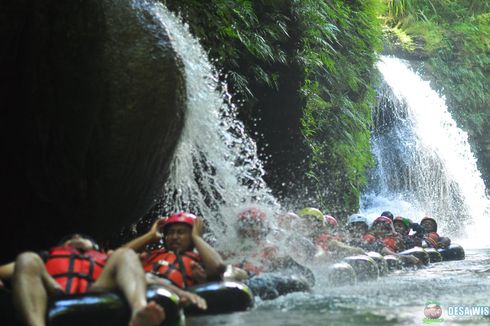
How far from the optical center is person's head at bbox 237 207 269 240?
23.0 feet

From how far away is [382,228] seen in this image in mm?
10906

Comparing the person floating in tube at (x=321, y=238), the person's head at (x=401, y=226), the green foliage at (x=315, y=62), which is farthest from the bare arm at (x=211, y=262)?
the person's head at (x=401, y=226)

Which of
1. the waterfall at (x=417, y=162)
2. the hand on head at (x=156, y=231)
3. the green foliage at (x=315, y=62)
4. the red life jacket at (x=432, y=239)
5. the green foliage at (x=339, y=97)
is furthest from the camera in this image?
the waterfall at (x=417, y=162)

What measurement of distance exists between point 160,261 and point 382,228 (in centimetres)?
662

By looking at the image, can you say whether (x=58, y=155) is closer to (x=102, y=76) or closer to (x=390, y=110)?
(x=102, y=76)

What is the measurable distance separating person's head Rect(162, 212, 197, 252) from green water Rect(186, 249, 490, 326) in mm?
755

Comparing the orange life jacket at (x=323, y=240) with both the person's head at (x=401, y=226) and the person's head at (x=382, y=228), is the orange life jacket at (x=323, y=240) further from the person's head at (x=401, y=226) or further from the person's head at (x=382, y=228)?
the person's head at (x=401, y=226)

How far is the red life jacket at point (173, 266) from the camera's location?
16.0ft

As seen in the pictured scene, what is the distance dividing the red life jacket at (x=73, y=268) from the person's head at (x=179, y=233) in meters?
0.88

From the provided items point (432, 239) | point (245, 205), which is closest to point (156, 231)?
point (245, 205)

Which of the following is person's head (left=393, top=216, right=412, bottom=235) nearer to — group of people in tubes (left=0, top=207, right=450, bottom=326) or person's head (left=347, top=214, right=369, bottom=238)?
person's head (left=347, top=214, right=369, bottom=238)

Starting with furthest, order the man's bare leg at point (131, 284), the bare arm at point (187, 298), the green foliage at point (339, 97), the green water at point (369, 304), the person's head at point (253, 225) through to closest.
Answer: the green foliage at point (339, 97)
the person's head at point (253, 225)
the bare arm at point (187, 298)
the green water at point (369, 304)
the man's bare leg at point (131, 284)

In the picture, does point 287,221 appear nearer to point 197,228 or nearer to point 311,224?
point 311,224

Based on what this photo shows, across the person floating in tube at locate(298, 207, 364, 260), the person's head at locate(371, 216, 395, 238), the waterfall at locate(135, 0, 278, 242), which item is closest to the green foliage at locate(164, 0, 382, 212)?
the waterfall at locate(135, 0, 278, 242)
